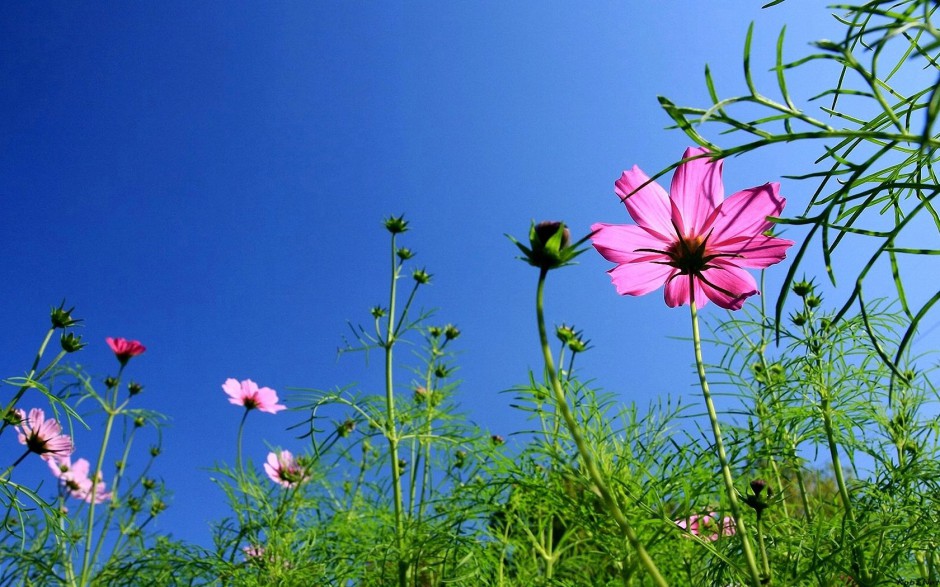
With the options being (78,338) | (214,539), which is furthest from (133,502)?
(78,338)

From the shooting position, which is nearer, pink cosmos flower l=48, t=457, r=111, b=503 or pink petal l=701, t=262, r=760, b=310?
pink petal l=701, t=262, r=760, b=310

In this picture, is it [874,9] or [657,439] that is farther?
[657,439]

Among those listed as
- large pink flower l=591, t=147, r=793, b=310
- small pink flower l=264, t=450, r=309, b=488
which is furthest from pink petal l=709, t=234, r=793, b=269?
small pink flower l=264, t=450, r=309, b=488

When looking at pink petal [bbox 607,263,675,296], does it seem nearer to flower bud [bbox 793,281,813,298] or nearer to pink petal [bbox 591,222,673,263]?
pink petal [bbox 591,222,673,263]

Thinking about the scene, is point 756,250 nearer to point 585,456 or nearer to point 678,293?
point 678,293

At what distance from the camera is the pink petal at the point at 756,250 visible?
21.2 inches

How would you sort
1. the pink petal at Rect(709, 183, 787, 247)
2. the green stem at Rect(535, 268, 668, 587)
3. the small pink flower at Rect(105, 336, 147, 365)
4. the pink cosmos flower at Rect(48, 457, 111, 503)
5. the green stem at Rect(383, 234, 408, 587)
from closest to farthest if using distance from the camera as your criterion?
the green stem at Rect(535, 268, 668, 587), the pink petal at Rect(709, 183, 787, 247), the green stem at Rect(383, 234, 408, 587), the small pink flower at Rect(105, 336, 147, 365), the pink cosmos flower at Rect(48, 457, 111, 503)

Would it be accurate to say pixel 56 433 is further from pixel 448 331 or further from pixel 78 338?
pixel 448 331

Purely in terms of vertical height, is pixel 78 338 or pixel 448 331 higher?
pixel 448 331

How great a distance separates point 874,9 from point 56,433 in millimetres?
1350

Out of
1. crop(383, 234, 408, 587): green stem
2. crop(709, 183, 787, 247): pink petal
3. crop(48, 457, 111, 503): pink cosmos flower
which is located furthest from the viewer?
crop(48, 457, 111, 503): pink cosmos flower

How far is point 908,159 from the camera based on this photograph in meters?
0.55

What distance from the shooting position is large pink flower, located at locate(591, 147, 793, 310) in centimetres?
53

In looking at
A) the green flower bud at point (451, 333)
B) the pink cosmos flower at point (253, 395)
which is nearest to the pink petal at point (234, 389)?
the pink cosmos flower at point (253, 395)
